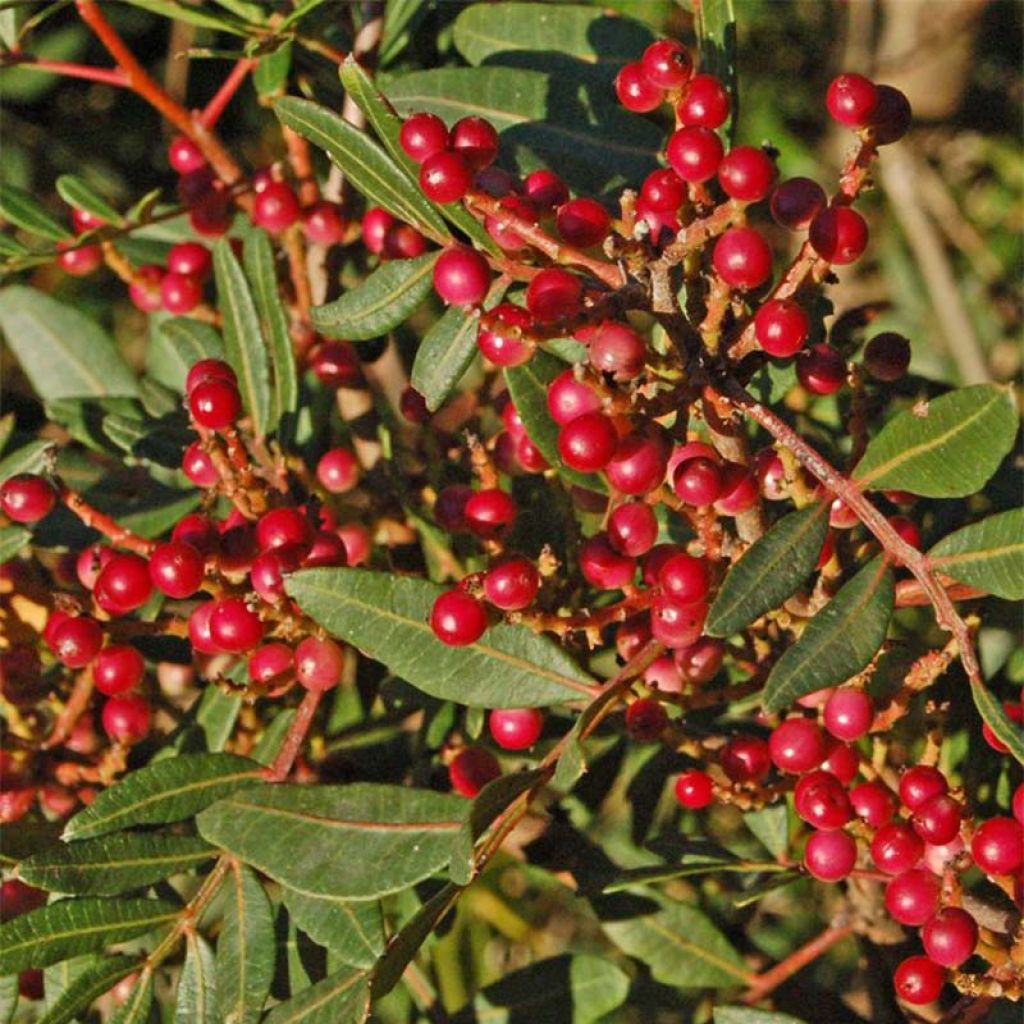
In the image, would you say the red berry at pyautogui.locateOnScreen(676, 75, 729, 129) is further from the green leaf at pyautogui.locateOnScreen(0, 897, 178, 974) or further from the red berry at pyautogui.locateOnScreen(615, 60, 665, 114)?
the green leaf at pyautogui.locateOnScreen(0, 897, 178, 974)

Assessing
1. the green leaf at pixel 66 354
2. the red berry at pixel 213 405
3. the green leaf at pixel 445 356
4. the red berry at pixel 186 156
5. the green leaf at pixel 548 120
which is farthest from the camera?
the green leaf at pixel 66 354

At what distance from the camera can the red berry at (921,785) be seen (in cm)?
113

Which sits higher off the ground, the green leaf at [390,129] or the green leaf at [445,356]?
the green leaf at [390,129]

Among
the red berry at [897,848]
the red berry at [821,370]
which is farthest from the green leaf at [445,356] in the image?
the red berry at [897,848]

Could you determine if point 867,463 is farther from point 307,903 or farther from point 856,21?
point 856,21

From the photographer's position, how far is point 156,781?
1167 mm

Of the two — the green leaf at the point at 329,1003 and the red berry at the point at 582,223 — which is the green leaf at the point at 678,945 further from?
the red berry at the point at 582,223

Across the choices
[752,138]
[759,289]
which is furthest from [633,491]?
[752,138]

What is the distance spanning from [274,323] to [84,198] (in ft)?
0.73

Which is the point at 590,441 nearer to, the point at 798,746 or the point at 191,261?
the point at 798,746

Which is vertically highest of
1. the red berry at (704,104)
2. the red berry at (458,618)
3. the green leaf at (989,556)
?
the red berry at (704,104)

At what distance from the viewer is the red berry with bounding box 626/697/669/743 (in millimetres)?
1162

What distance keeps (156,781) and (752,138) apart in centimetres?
260

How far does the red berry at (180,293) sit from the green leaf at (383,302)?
42cm
